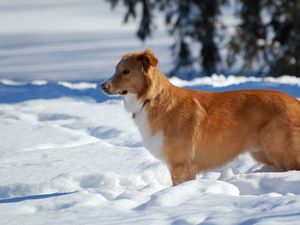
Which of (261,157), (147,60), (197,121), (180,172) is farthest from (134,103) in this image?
(261,157)

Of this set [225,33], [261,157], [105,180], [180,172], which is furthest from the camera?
[225,33]

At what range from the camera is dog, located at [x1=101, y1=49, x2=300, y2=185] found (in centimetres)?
533

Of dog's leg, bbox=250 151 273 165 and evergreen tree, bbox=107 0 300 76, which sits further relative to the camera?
evergreen tree, bbox=107 0 300 76

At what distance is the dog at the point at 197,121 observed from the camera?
533 cm

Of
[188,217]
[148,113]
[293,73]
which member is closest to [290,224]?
[188,217]

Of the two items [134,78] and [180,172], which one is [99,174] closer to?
[180,172]

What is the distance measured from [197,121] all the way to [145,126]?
1.42ft

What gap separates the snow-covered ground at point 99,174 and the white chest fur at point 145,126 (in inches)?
13.9

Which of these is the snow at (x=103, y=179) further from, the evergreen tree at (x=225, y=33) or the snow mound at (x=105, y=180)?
the evergreen tree at (x=225, y=33)

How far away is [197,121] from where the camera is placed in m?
5.36

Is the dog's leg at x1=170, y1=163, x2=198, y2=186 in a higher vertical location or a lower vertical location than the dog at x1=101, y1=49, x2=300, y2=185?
lower

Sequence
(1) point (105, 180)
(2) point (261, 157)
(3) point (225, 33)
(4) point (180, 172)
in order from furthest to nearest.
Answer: (3) point (225, 33), (2) point (261, 157), (1) point (105, 180), (4) point (180, 172)

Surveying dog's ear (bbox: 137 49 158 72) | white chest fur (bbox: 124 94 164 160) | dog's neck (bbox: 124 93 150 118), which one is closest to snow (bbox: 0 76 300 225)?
white chest fur (bbox: 124 94 164 160)

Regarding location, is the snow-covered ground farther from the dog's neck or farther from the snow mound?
the dog's neck
